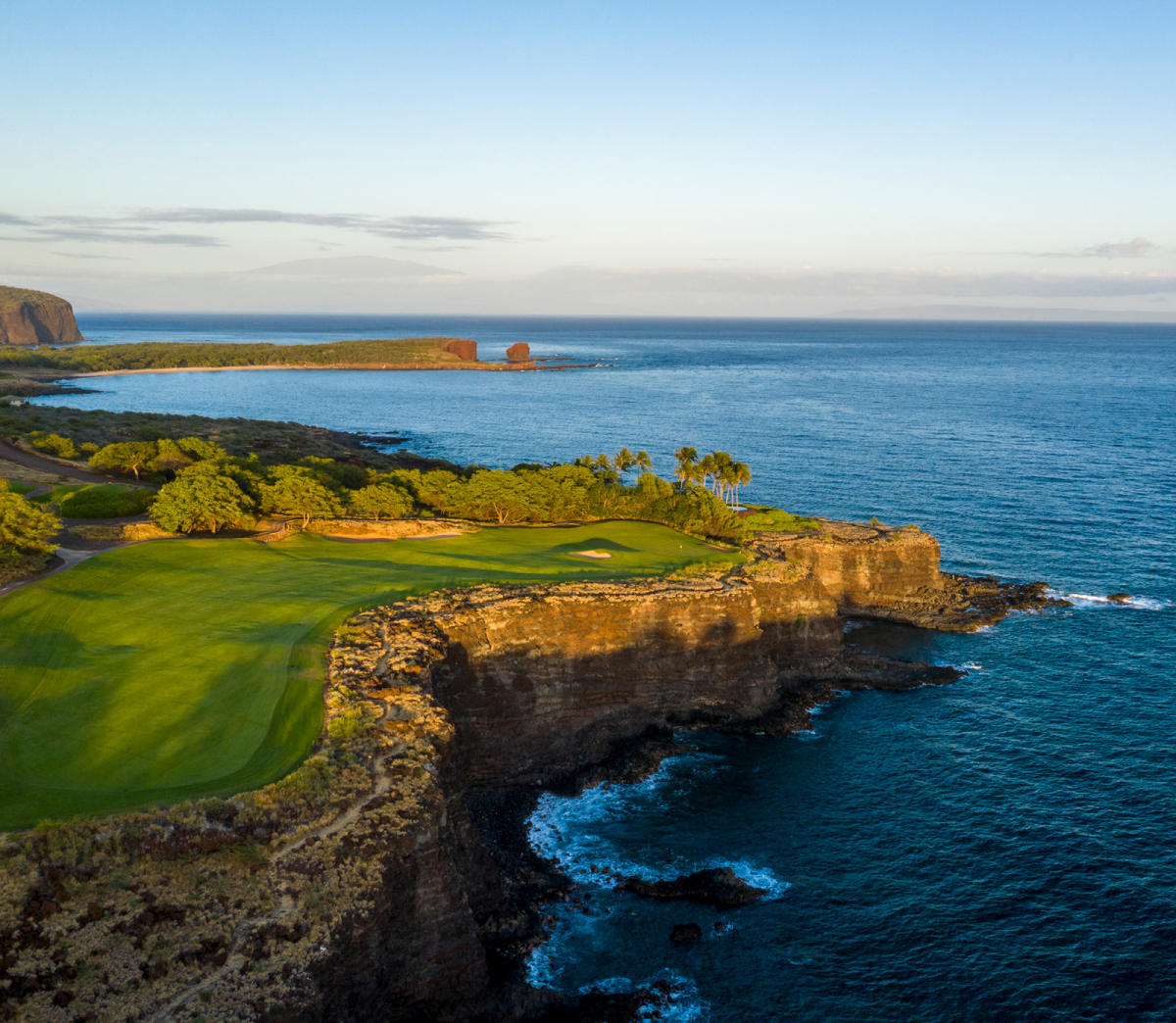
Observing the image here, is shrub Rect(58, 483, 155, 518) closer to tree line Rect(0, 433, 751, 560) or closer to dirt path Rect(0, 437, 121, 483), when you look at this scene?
tree line Rect(0, 433, 751, 560)

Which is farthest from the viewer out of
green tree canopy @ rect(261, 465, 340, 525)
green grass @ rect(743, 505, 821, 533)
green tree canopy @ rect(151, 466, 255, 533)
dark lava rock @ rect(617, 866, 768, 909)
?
green grass @ rect(743, 505, 821, 533)

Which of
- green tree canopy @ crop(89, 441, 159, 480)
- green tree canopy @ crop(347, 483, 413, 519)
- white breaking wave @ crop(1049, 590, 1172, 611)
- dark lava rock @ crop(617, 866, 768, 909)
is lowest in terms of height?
dark lava rock @ crop(617, 866, 768, 909)

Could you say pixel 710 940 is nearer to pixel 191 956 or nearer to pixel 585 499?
pixel 191 956

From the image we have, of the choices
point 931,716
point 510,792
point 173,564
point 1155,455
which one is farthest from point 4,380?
point 1155,455

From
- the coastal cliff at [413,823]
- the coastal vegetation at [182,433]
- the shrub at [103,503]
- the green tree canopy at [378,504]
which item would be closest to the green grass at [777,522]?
the coastal cliff at [413,823]

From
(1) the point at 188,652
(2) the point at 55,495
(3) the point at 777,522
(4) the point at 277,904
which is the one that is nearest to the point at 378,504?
(2) the point at 55,495

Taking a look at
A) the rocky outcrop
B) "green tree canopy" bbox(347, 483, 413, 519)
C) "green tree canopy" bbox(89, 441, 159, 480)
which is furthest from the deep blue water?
"green tree canopy" bbox(89, 441, 159, 480)

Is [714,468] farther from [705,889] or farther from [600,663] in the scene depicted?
[705,889]
